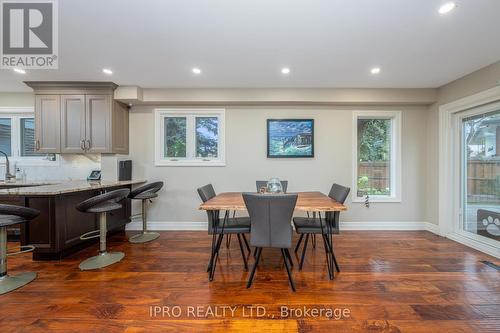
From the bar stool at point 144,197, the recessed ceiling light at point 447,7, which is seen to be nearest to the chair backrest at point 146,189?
the bar stool at point 144,197

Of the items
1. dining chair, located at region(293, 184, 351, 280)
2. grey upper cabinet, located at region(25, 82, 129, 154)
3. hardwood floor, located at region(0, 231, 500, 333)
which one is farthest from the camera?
grey upper cabinet, located at region(25, 82, 129, 154)

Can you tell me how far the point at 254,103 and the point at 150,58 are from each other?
5.75 feet

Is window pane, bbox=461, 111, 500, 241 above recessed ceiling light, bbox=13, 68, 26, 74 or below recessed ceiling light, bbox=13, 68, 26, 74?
below

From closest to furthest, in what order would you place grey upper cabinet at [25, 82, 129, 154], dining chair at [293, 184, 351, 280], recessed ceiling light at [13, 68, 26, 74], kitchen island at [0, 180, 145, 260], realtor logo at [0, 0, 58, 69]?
realtor logo at [0, 0, 58, 69]
dining chair at [293, 184, 351, 280]
kitchen island at [0, 180, 145, 260]
recessed ceiling light at [13, 68, 26, 74]
grey upper cabinet at [25, 82, 129, 154]

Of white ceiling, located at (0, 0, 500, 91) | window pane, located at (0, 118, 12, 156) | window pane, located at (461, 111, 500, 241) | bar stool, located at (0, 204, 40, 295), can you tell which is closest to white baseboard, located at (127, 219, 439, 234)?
window pane, located at (461, 111, 500, 241)

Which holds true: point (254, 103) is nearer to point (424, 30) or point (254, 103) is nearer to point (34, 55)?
point (424, 30)

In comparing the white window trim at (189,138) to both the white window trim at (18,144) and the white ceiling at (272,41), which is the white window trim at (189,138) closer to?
the white ceiling at (272,41)

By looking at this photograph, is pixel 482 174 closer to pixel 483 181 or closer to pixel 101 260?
pixel 483 181

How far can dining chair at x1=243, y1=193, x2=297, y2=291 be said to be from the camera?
1966 mm

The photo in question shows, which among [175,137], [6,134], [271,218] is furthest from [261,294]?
[6,134]

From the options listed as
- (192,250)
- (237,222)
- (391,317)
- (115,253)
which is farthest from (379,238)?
(115,253)

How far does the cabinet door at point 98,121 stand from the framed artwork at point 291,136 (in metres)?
2.63

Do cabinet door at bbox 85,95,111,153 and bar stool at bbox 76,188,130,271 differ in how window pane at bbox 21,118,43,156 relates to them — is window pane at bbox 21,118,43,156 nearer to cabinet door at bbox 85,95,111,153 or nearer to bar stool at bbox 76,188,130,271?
cabinet door at bbox 85,95,111,153

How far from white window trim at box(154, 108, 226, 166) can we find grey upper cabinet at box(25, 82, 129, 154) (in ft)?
2.24
